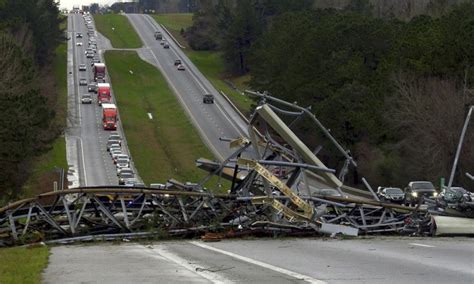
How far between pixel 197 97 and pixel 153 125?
1974 cm

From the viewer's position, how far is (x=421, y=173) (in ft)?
226

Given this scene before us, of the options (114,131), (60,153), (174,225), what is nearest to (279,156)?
(174,225)

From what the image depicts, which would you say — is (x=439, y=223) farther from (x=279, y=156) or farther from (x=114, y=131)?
(x=114, y=131)

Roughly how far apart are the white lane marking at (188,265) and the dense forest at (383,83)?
1656 inches

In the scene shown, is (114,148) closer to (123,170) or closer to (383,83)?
(123,170)

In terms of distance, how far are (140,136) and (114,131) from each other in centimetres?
413

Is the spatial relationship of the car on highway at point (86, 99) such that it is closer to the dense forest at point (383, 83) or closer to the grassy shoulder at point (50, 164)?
the grassy shoulder at point (50, 164)

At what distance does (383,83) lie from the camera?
80.2m

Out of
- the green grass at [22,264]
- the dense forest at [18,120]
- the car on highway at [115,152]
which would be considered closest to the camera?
the green grass at [22,264]

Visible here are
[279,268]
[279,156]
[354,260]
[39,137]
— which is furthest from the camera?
[39,137]

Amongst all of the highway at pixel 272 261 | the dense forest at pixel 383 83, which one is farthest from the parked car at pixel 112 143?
the highway at pixel 272 261

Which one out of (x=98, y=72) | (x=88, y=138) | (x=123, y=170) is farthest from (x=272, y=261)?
(x=98, y=72)

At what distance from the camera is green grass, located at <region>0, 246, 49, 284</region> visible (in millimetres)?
16266

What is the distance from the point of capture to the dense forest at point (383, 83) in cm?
6869
